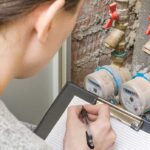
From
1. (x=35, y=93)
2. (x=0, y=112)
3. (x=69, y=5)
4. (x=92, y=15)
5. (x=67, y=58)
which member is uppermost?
(x=69, y=5)

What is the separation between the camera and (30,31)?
19.7 inches

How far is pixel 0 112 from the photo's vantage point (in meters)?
0.48

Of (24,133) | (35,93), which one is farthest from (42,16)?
(35,93)

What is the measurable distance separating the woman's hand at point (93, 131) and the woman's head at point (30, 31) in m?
0.19

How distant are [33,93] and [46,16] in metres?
0.74

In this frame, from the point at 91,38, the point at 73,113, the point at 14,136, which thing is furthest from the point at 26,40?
the point at 91,38

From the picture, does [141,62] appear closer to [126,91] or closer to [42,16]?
[126,91]

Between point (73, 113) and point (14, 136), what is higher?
point (14, 136)

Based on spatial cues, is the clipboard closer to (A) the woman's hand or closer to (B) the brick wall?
(A) the woman's hand

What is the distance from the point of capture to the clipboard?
2.37 feet

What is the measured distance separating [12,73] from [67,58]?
0.56 m

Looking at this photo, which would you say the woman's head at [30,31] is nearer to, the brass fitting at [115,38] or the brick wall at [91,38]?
the brass fitting at [115,38]

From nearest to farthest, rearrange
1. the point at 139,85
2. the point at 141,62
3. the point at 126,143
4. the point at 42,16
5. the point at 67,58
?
the point at 42,16
the point at 126,143
the point at 139,85
the point at 141,62
the point at 67,58

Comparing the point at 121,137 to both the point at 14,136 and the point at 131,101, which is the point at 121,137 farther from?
the point at 14,136
